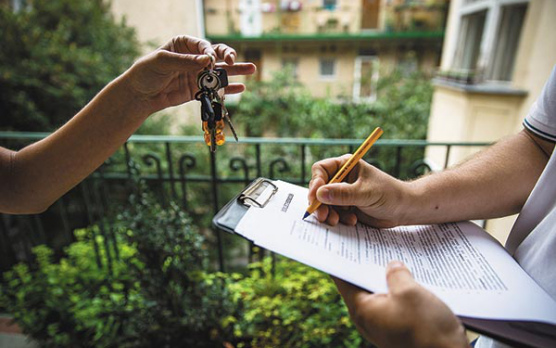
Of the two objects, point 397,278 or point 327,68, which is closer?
point 397,278

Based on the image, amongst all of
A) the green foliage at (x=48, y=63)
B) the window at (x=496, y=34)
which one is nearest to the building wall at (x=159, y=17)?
the green foliage at (x=48, y=63)

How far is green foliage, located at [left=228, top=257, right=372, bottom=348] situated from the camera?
1.80 meters

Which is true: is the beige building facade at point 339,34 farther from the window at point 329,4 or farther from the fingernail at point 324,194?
the fingernail at point 324,194

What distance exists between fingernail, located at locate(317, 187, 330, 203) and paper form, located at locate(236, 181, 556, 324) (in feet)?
0.24

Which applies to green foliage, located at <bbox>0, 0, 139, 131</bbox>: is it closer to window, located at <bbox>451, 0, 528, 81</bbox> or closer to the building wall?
the building wall

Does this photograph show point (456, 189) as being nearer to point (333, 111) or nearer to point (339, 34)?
point (333, 111)

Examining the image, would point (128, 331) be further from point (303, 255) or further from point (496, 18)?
point (496, 18)

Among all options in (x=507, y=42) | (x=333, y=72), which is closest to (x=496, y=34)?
(x=507, y=42)

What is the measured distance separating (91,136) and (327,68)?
1171 cm

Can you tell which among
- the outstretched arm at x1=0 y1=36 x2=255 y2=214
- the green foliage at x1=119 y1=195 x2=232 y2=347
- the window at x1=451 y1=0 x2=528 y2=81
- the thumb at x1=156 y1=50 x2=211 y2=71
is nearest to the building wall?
the window at x1=451 y1=0 x2=528 y2=81

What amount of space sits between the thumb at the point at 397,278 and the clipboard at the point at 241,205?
322 mm

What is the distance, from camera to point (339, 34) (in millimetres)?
10766

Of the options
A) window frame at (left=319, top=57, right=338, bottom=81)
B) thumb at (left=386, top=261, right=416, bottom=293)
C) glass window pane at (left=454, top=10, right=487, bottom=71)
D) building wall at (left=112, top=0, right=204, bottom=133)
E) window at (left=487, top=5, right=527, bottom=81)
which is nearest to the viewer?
thumb at (left=386, top=261, right=416, bottom=293)

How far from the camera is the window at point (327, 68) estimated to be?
11.6 m
